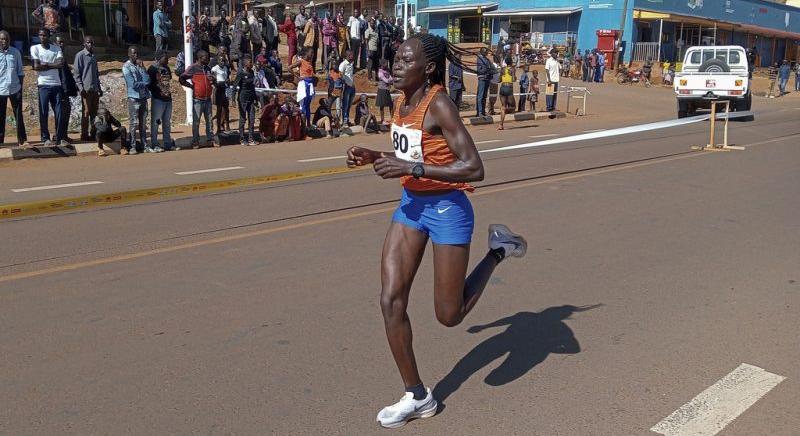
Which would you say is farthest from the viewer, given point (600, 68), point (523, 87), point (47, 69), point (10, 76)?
point (600, 68)

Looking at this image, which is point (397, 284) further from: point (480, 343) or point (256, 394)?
point (480, 343)

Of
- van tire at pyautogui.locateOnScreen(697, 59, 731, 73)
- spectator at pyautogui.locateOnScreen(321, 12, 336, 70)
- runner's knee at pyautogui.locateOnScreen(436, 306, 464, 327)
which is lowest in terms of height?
runner's knee at pyautogui.locateOnScreen(436, 306, 464, 327)

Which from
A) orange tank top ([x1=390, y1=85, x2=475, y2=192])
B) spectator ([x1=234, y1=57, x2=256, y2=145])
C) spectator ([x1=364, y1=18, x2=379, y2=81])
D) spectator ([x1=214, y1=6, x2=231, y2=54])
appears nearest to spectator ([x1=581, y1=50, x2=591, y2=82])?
spectator ([x1=364, y1=18, x2=379, y2=81])

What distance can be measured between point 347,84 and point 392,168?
1520 cm

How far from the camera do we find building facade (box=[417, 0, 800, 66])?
48.3 m

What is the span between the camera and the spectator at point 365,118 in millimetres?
18781

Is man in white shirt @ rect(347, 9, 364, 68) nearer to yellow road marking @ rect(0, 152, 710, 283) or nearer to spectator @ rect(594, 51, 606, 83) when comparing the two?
yellow road marking @ rect(0, 152, 710, 283)

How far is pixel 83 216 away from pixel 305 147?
26.0ft

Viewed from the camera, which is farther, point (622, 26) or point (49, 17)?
point (622, 26)

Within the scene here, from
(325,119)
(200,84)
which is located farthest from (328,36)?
(200,84)

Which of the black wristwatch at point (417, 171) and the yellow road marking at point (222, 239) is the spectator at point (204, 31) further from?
the black wristwatch at point (417, 171)

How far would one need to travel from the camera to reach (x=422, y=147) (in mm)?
3711

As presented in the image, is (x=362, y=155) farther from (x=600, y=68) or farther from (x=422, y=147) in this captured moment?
(x=600, y=68)

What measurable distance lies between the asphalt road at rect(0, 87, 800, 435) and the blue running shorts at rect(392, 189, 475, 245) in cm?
89
